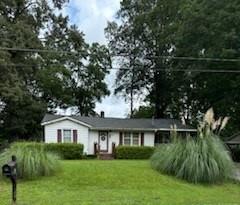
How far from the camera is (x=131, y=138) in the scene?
3694 centimetres

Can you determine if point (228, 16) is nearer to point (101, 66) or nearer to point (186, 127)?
point (186, 127)

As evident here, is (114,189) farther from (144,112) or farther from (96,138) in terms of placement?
(144,112)

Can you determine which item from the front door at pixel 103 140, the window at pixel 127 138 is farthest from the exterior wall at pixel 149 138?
the front door at pixel 103 140

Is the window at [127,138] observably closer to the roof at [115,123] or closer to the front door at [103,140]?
the roof at [115,123]

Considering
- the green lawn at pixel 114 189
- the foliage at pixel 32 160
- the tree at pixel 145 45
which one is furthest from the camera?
the tree at pixel 145 45

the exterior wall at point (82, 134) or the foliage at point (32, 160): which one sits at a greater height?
the exterior wall at point (82, 134)

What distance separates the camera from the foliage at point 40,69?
35.7 metres

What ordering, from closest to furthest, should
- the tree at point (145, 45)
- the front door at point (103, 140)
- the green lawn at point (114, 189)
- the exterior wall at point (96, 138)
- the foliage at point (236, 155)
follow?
the green lawn at point (114, 189)
the foliage at point (236, 155)
the exterior wall at point (96, 138)
the front door at point (103, 140)
the tree at point (145, 45)

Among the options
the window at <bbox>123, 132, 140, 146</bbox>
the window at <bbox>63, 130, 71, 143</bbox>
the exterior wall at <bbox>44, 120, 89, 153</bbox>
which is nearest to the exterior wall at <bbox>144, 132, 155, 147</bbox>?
the window at <bbox>123, 132, 140, 146</bbox>

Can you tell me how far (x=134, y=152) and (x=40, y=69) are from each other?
14642 millimetres

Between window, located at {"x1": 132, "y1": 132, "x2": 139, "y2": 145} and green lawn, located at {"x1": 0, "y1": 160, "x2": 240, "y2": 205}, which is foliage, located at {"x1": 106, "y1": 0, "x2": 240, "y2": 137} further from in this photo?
green lawn, located at {"x1": 0, "y1": 160, "x2": 240, "y2": 205}

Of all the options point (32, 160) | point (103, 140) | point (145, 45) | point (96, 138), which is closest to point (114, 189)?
point (32, 160)

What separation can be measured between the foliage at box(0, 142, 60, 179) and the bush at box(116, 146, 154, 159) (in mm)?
13290

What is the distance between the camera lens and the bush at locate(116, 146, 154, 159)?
3036cm
